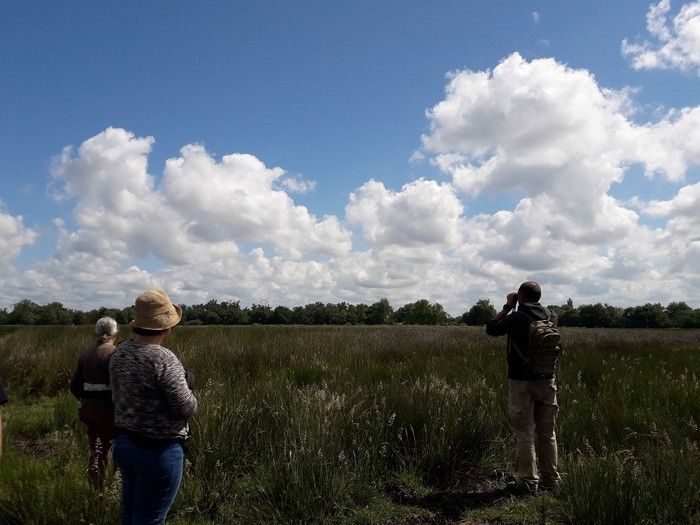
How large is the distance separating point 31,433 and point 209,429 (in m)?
3.57

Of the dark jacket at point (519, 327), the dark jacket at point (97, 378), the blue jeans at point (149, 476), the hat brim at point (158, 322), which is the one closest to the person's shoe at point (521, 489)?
the dark jacket at point (519, 327)

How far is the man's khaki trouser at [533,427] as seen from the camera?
499 cm

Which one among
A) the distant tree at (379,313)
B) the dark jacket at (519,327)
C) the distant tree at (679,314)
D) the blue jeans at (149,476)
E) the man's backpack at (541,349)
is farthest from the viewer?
the distant tree at (379,313)

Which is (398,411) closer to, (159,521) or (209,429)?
(209,429)

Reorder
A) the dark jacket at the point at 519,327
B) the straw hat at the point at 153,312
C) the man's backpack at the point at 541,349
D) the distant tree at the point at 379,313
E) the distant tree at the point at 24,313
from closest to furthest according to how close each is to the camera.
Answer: the straw hat at the point at 153,312, the man's backpack at the point at 541,349, the dark jacket at the point at 519,327, the distant tree at the point at 24,313, the distant tree at the point at 379,313

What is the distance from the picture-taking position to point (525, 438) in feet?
16.4

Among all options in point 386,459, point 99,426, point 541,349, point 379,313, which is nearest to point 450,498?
point 386,459

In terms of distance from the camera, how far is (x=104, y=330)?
5047 mm

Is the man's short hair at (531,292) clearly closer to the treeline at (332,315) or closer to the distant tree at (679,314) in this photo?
the treeline at (332,315)

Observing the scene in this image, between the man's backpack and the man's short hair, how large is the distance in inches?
8.4

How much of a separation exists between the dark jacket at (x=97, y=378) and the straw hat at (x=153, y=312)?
7.18ft

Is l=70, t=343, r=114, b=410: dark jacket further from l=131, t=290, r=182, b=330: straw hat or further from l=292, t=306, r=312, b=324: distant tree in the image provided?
l=292, t=306, r=312, b=324: distant tree

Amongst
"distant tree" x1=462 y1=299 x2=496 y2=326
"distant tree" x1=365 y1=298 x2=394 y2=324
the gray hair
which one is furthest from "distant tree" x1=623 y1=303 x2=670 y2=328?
the gray hair

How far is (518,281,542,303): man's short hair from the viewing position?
5.10 meters
